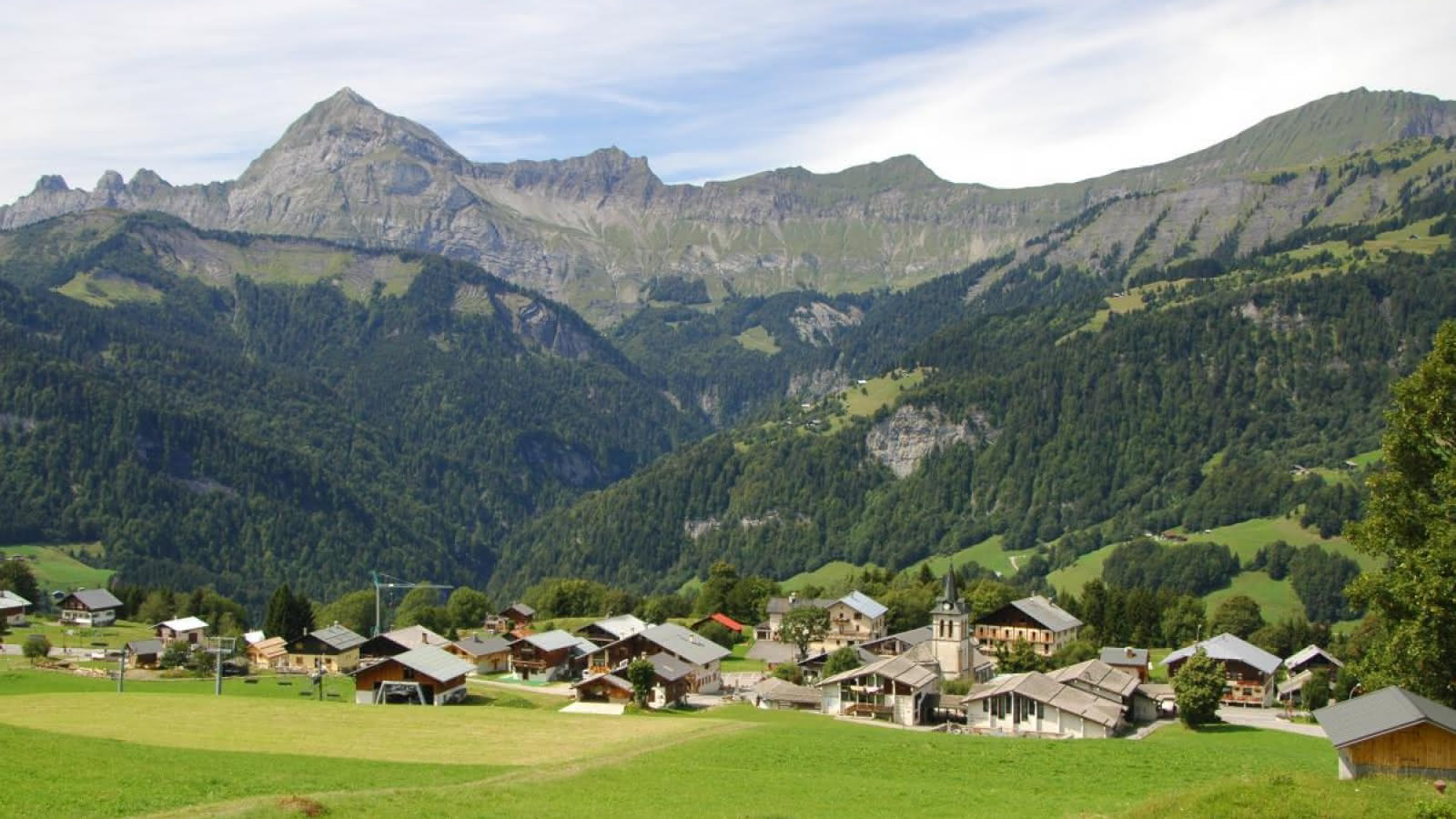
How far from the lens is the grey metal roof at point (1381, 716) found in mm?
43062

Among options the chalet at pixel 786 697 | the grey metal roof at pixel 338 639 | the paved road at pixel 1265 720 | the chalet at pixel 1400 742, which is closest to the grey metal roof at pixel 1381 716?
the chalet at pixel 1400 742

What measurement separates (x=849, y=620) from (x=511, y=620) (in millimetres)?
40146

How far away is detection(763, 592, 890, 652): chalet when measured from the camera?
436ft

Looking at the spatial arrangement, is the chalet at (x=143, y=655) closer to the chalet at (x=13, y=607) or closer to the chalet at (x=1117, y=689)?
the chalet at (x=13, y=607)

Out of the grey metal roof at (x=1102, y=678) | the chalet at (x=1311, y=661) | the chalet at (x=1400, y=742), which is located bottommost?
the chalet at (x=1311, y=661)

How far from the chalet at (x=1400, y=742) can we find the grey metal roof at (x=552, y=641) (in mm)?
75167

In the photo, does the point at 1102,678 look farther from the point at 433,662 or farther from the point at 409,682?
the point at 409,682

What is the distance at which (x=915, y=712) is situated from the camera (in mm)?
85875

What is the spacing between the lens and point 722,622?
14500 cm

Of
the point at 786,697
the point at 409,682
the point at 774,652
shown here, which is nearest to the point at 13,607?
the point at 409,682

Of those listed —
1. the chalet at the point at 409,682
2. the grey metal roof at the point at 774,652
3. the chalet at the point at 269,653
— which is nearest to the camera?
the chalet at the point at 409,682

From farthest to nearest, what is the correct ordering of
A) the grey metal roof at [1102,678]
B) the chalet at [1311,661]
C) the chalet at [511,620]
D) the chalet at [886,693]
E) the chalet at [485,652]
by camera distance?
the chalet at [511,620]
the chalet at [485,652]
the chalet at [1311,661]
the chalet at [886,693]
the grey metal roof at [1102,678]

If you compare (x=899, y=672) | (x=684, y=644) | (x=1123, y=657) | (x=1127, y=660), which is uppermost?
(x=899, y=672)

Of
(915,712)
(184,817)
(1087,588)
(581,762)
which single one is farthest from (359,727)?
(1087,588)
